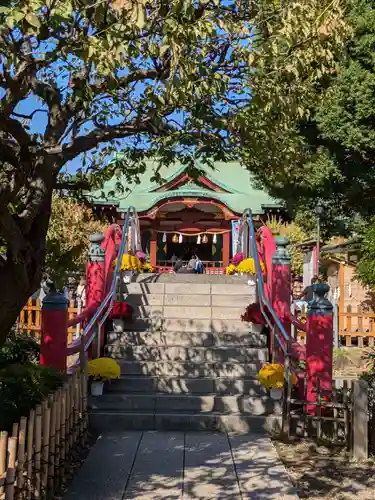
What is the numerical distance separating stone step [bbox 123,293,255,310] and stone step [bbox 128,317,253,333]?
64cm

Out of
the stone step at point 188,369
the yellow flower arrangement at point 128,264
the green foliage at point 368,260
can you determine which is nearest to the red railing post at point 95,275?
the stone step at point 188,369

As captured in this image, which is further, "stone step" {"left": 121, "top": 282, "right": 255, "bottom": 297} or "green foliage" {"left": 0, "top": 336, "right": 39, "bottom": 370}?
"stone step" {"left": 121, "top": 282, "right": 255, "bottom": 297}

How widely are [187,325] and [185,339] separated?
419 mm

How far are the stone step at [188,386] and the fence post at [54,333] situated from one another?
3.54 feet

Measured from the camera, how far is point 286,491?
5.44 m

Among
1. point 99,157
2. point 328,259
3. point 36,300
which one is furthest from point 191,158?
point 328,259

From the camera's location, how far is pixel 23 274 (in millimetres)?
4441

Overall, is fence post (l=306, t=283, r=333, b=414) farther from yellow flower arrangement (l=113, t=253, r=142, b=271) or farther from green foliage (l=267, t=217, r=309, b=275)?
green foliage (l=267, t=217, r=309, b=275)

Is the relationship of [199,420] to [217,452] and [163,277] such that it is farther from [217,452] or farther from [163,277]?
[163,277]

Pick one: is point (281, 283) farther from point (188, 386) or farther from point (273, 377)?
point (188, 386)

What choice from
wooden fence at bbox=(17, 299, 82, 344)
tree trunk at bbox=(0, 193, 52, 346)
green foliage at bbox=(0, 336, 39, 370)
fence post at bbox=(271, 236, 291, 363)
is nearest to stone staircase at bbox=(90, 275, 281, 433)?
fence post at bbox=(271, 236, 291, 363)

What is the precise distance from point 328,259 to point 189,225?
6554 mm

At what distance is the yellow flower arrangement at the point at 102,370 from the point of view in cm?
811

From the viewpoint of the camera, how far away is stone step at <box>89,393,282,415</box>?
792 centimetres
